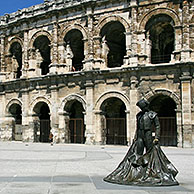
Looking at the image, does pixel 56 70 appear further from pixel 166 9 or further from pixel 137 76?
pixel 166 9

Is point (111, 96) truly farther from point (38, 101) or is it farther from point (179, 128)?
point (38, 101)

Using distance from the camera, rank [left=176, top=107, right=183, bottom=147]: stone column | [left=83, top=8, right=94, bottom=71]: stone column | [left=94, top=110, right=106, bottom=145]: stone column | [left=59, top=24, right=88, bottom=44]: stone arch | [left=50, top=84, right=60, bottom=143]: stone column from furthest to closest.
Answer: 1. [left=50, top=84, right=60, bottom=143]: stone column
2. [left=59, top=24, right=88, bottom=44]: stone arch
3. [left=83, top=8, right=94, bottom=71]: stone column
4. [left=94, top=110, right=106, bottom=145]: stone column
5. [left=176, top=107, right=183, bottom=147]: stone column

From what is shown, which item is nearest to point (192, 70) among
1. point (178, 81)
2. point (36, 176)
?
point (178, 81)

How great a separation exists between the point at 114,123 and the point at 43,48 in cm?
806

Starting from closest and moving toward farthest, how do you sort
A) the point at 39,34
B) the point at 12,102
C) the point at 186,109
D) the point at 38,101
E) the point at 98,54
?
the point at 186,109
the point at 98,54
the point at 38,101
the point at 39,34
the point at 12,102

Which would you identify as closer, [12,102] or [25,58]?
[25,58]

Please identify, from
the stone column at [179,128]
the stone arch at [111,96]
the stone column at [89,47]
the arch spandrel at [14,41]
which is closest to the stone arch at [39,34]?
the arch spandrel at [14,41]

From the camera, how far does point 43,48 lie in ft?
84.6

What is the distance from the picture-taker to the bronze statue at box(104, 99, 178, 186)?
742 centimetres

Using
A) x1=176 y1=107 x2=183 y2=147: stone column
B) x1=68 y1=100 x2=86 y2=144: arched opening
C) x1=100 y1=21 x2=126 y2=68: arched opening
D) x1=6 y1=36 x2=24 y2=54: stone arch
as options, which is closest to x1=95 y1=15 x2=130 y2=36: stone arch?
x1=100 y1=21 x2=126 y2=68: arched opening

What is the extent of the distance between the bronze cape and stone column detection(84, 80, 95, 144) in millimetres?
13773

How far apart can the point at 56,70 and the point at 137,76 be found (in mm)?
5795

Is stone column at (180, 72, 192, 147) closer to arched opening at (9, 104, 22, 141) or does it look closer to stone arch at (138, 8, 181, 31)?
stone arch at (138, 8, 181, 31)

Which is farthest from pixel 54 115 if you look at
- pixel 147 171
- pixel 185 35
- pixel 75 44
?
pixel 147 171
